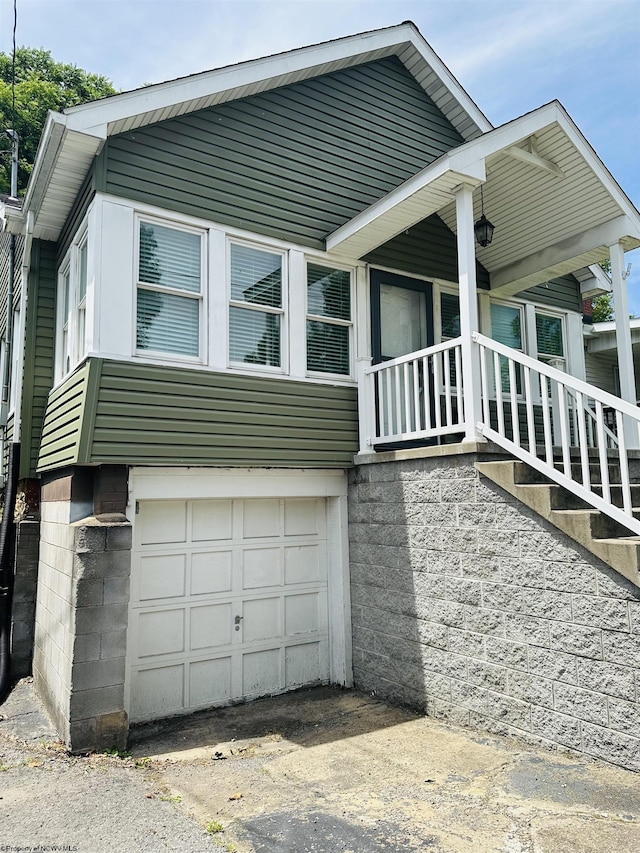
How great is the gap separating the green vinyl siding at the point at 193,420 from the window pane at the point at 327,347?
0.31 m

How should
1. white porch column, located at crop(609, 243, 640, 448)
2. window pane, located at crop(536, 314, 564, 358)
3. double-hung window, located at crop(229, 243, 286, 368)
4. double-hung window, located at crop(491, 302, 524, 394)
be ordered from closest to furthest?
double-hung window, located at crop(229, 243, 286, 368) → white porch column, located at crop(609, 243, 640, 448) → double-hung window, located at crop(491, 302, 524, 394) → window pane, located at crop(536, 314, 564, 358)

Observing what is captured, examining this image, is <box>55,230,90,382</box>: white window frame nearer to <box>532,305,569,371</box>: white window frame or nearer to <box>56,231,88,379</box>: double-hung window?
<box>56,231,88,379</box>: double-hung window

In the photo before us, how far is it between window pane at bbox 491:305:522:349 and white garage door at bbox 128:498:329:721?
4.08 metres

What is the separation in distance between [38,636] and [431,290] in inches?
256

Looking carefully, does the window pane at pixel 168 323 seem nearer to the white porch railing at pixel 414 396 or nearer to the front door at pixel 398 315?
the white porch railing at pixel 414 396

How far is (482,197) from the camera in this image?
7754 mm

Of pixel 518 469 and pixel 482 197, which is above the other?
pixel 482 197

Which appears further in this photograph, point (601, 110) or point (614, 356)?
point (614, 356)

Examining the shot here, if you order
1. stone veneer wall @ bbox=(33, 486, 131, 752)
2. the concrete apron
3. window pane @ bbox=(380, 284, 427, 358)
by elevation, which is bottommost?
the concrete apron

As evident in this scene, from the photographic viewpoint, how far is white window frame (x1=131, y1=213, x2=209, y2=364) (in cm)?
583

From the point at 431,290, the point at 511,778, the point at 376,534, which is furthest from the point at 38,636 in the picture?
the point at 431,290

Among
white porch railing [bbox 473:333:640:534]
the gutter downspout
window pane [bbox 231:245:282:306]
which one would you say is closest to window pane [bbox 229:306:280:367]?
window pane [bbox 231:245:282:306]

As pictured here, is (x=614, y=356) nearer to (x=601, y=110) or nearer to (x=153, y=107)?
(x=601, y=110)

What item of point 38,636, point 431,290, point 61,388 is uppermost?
point 431,290
